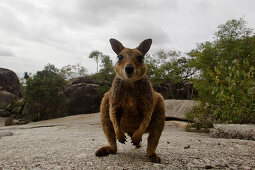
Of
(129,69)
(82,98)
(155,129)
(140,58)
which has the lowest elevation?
(155,129)

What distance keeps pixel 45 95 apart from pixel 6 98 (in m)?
11.1

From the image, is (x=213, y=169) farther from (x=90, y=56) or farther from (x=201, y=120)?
(x=90, y=56)

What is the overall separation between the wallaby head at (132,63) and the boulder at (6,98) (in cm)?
3159

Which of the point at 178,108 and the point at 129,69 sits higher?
the point at 129,69

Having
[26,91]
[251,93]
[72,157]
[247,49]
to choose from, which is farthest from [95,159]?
[26,91]

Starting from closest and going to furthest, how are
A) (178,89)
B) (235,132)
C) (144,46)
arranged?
(144,46) → (235,132) → (178,89)

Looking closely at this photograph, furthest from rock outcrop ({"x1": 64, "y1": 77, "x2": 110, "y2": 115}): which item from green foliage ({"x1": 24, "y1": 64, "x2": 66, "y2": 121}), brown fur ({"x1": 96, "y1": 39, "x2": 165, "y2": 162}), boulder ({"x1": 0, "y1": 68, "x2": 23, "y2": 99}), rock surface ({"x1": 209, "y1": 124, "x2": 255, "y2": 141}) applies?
brown fur ({"x1": 96, "y1": 39, "x2": 165, "y2": 162})

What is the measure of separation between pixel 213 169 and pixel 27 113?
26837 millimetres

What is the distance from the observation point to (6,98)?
30.6m

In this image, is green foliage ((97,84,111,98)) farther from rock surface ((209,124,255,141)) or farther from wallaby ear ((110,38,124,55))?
wallaby ear ((110,38,124,55))

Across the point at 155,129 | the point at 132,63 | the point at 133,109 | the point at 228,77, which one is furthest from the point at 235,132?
the point at 132,63

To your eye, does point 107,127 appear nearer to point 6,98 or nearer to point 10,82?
point 6,98

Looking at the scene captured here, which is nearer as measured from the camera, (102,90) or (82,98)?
(102,90)

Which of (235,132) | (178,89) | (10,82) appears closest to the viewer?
(235,132)
